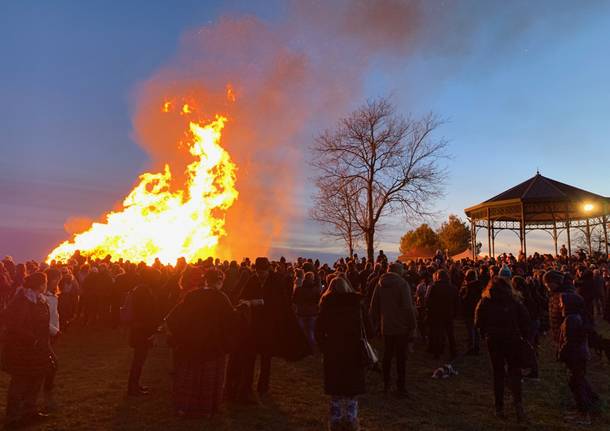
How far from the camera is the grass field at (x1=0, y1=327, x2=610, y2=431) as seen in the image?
580 cm

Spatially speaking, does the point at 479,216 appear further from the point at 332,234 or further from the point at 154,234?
the point at 154,234

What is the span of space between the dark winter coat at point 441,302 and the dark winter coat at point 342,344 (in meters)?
5.12

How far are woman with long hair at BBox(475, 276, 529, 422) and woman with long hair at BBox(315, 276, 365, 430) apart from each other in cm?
198

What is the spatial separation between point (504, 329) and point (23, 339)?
623 centimetres

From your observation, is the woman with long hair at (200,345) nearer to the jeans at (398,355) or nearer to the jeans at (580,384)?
the jeans at (398,355)

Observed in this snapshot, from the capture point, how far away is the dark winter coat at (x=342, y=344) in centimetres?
514

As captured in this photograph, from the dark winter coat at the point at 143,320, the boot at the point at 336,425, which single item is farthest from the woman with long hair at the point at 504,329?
the dark winter coat at the point at 143,320

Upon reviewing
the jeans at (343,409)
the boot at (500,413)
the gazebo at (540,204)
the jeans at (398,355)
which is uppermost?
the gazebo at (540,204)

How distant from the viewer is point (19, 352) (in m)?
5.13

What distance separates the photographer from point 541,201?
24578 millimetres

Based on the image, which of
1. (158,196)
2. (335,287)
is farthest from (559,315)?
(158,196)

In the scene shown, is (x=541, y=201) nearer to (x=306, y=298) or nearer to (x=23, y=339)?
(x=306, y=298)

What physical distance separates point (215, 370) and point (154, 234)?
74.0 feet

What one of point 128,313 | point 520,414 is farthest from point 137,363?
point 520,414
